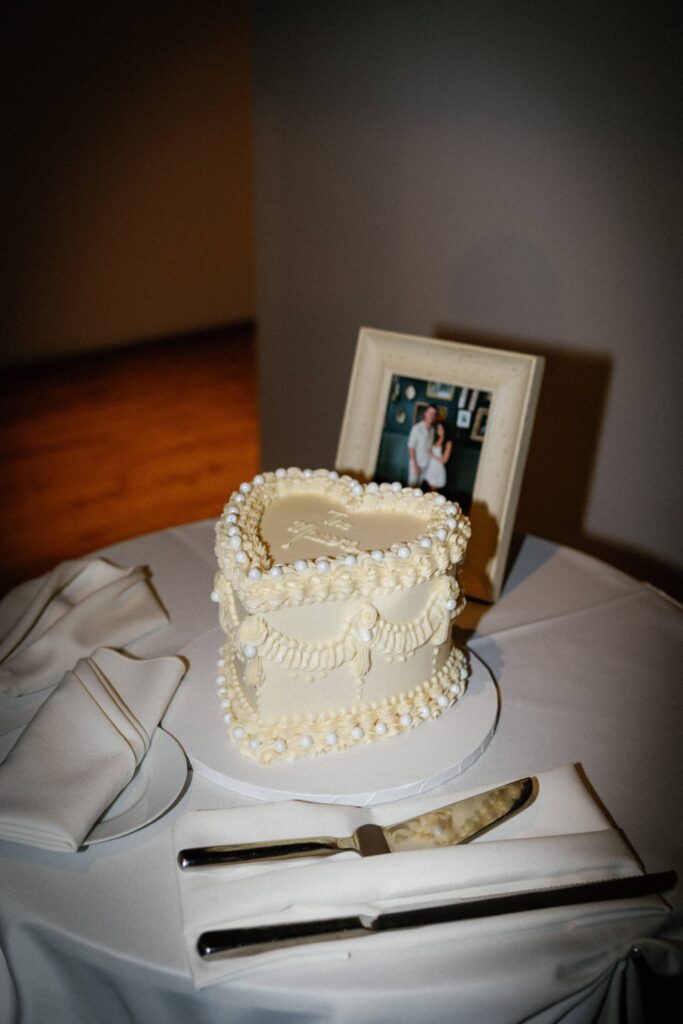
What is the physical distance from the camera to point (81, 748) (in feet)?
3.74

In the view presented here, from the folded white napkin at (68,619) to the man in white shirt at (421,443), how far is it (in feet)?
1.81

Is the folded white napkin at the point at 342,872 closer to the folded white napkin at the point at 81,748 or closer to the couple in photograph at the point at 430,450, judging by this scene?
the folded white napkin at the point at 81,748

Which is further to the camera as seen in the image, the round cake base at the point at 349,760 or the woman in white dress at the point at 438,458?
the woman in white dress at the point at 438,458

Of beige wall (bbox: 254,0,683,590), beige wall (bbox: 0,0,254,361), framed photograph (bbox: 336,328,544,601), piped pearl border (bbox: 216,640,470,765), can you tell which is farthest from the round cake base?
beige wall (bbox: 0,0,254,361)

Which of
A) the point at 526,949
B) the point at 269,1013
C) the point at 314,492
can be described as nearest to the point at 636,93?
the point at 314,492

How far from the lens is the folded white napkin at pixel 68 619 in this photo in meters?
1.37

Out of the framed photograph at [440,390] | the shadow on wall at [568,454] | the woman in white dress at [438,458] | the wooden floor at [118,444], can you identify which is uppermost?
the framed photograph at [440,390]

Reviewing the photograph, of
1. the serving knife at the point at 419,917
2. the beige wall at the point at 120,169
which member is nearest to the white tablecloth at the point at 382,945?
the serving knife at the point at 419,917

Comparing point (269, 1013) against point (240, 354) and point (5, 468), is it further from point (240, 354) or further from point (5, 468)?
point (240, 354)

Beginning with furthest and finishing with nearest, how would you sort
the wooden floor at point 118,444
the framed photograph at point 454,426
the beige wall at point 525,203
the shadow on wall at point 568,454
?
the wooden floor at point 118,444
the shadow on wall at point 568,454
the beige wall at point 525,203
the framed photograph at point 454,426

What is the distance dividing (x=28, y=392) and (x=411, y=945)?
4.92 metres

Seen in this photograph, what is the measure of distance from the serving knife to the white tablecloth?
0.02 m

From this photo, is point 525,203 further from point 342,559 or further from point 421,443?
point 342,559

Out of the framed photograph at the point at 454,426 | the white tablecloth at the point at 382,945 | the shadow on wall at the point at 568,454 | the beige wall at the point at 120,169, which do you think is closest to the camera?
the white tablecloth at the point at 382,945
